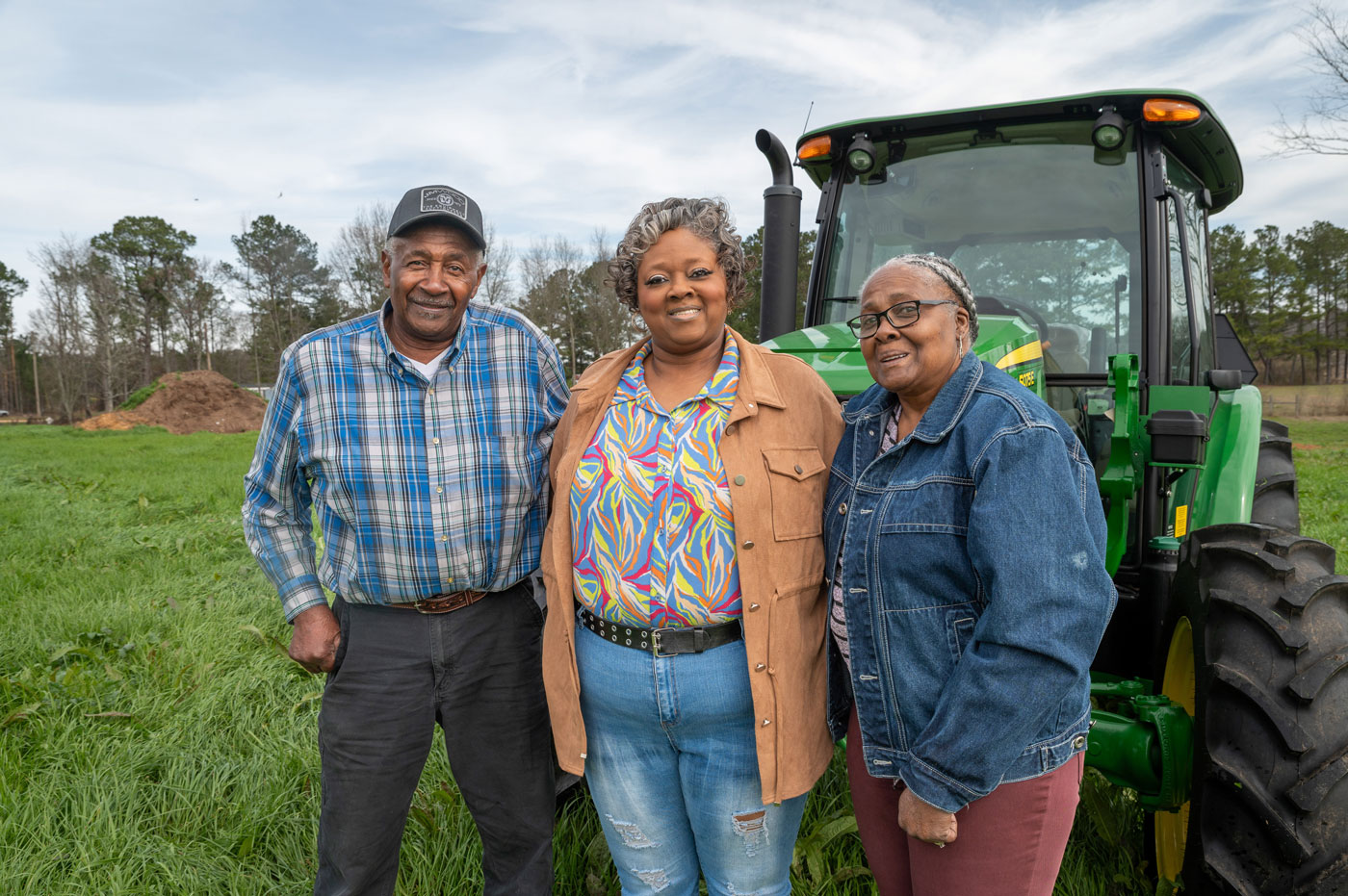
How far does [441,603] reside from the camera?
2383 millimetres

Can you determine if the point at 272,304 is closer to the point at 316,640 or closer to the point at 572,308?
the point at 572,308

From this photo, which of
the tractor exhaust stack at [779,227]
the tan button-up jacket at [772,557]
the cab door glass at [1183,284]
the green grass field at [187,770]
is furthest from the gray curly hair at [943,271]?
the green grass field at [187,770]

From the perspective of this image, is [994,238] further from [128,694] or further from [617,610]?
[128,694]

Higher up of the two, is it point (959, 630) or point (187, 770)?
point (959, 630)

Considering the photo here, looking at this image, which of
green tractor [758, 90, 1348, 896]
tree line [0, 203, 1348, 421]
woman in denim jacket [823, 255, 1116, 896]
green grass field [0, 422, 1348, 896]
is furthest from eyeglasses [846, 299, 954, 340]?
tree line [0, 203, 1348, 421]

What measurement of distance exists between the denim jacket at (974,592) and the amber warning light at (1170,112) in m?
1.97

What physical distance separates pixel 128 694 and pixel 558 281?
38.8 m

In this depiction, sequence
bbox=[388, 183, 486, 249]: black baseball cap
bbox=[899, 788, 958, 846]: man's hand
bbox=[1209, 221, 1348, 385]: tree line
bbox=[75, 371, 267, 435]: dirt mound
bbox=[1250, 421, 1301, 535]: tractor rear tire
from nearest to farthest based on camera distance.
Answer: bbox=[899, 788, 958, 846]: man's hand, bbox=[388, 183, 486, 249]: black baseball cap, bbox=[1250, 421, 1301, 535]: tractor rear tire, bbox=[75, 371, 267, 435]: dirt mound, bbox=[1209, 221, 1348, 385]: tree line

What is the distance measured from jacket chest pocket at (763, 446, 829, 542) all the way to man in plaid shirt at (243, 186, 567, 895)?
0.79m

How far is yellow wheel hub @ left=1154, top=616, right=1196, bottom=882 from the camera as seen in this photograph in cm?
257

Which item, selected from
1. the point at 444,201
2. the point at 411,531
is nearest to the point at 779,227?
the point at 444,201

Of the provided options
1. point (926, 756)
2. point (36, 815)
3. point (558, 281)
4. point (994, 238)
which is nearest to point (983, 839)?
point (926, 756)

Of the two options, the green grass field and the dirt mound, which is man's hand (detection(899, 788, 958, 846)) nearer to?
the green grass field

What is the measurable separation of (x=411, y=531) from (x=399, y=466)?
6.9 inches
